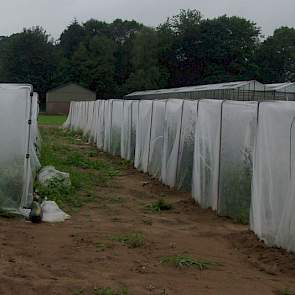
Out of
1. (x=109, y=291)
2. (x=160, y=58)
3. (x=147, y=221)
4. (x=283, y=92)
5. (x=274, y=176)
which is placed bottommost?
(x=147, y=221)

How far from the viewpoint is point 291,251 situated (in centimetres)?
618

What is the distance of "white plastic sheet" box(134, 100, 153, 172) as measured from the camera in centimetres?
1364

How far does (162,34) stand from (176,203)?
70201 millimetres

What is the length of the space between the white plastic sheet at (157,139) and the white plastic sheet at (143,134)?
0.92 ft

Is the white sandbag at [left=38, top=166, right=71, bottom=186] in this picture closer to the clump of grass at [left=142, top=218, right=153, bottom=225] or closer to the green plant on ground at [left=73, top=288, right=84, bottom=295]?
the clump of grass at [left=142, top=218, right=153, bottom=225]

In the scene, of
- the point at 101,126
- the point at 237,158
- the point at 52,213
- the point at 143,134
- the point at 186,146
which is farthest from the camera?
the point at 101,126

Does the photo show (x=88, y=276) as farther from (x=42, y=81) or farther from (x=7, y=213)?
(x=42, y=81)

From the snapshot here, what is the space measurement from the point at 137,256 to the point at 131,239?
65 cm

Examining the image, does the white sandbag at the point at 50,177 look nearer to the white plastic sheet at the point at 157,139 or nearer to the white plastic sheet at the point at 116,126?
the white plastic sheet at the point at 157,139

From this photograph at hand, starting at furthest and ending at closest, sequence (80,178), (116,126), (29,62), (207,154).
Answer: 1. (29,62)
2. (116,126)
3. (80,178)
4. (207,154)

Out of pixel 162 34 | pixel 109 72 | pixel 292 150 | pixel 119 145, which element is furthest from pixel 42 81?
pixel 292 150

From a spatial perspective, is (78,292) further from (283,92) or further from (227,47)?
(227,47)

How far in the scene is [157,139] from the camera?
1295 centimetres

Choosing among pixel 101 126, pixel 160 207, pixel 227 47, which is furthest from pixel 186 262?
pixel 227 47
